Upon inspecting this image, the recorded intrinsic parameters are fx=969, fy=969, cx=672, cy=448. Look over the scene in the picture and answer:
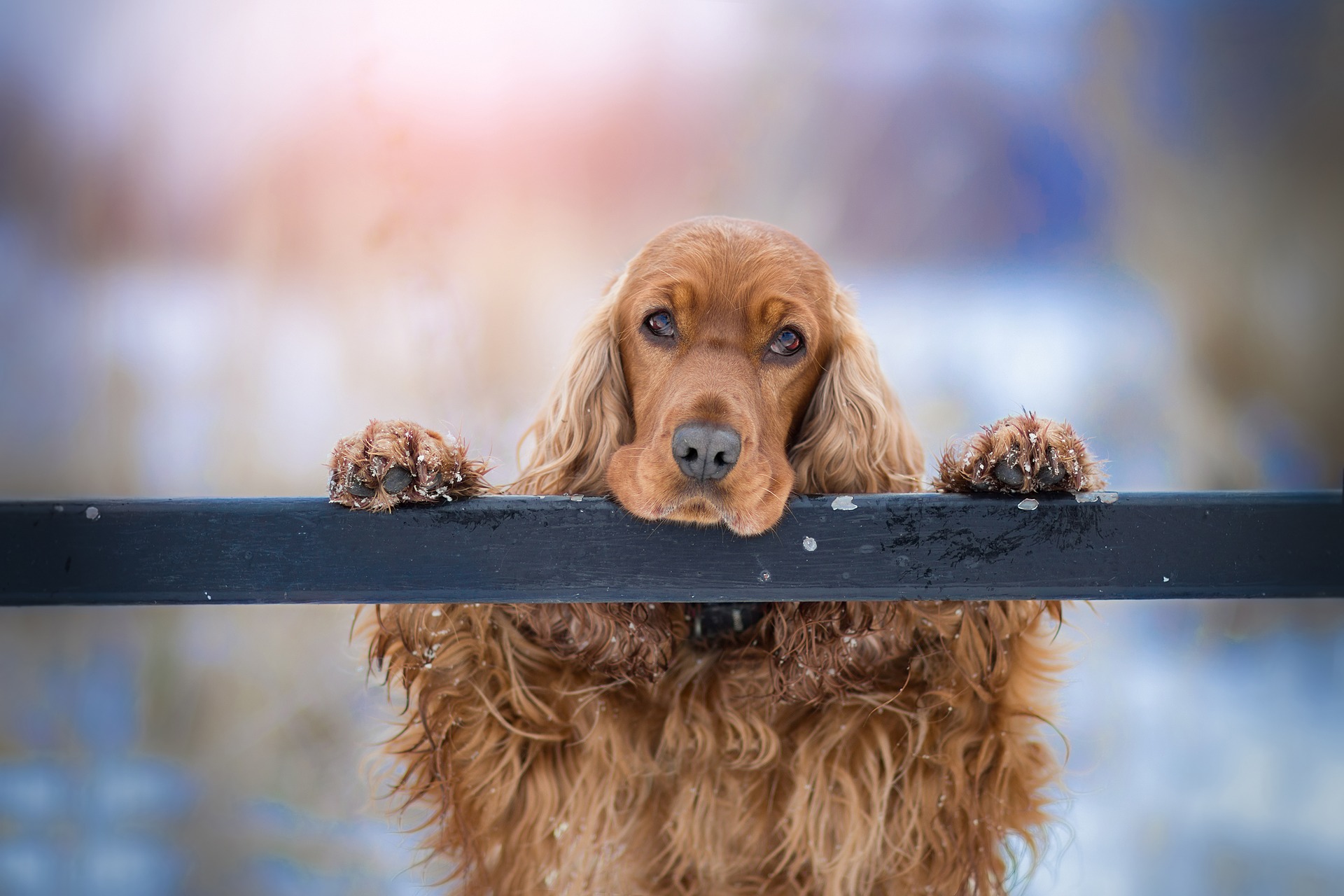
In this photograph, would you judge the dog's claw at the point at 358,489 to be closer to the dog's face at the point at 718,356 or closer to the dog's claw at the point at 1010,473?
the dog's face at the point at 718,356

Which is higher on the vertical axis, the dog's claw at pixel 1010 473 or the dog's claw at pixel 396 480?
the dog's claw at pixel 1010 473

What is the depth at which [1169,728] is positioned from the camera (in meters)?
3.21

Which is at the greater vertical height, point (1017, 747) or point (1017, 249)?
point (1017, 249)

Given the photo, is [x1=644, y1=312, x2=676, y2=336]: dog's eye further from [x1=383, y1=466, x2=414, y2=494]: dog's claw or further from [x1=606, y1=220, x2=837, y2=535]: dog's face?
[x1=383, y1=466, x2=414, y2=494]: dog's claw

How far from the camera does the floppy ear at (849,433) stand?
6.86 ft

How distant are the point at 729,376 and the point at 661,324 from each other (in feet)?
0.78

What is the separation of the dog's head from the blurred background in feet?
3.49

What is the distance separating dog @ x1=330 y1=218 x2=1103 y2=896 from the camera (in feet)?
6.42

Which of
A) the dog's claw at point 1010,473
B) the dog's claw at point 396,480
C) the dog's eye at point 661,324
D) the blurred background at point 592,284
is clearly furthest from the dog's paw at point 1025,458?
the blurred background at point 592,284

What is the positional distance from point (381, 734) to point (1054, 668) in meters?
1.55

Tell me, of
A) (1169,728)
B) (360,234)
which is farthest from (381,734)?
(1169,728)

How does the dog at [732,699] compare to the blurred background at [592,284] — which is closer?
the dog at [732,699]

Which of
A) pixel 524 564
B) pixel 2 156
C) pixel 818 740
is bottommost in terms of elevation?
pixel 818 740

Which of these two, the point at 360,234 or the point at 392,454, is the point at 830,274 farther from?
the point at 360,234
